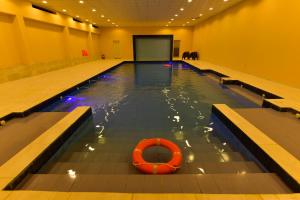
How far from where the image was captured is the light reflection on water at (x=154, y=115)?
2578 millimetres

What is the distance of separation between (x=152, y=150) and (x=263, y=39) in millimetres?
6035

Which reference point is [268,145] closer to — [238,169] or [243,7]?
[238,169]

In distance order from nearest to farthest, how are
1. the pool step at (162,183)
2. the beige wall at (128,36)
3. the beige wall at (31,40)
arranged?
the pool step at (162,183), the beige wall at (31,40), the beige wall at (128,36)

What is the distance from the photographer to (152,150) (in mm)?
2406

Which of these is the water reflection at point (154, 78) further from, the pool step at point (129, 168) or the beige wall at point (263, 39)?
the pool step at point (129, 168)

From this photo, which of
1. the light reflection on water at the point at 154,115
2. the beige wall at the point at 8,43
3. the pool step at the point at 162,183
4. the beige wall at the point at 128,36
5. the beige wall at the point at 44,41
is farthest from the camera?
the beige wall at the point at 128,36

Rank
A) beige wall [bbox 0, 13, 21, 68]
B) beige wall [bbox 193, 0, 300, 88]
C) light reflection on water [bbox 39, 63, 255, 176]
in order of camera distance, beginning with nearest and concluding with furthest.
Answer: light reflection on water [bbox 39, 63, 255, 176] → beige wall [bbox 193, 0, 300, 88] → beige wall [bbox 0, 13, 21, 68]

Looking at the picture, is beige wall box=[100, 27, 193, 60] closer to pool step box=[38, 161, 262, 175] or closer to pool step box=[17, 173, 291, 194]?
pool step box=[38, 161, 262, 175]

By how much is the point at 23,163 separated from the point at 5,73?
5.58m

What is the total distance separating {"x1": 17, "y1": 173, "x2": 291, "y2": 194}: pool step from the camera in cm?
154

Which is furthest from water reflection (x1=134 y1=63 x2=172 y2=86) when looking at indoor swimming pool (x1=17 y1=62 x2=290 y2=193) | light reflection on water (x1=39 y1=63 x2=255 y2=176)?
indoor swimming pool (x1=17 y1=62 x2=290 y2=193)

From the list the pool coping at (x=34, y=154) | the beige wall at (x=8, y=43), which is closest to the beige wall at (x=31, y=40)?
the beige wall at (x=8, y=43)

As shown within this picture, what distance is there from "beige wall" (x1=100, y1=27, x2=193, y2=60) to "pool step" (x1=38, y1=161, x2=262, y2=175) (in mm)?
15212

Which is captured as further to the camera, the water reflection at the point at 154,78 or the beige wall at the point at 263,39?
the water reflection at the point at 154,78
